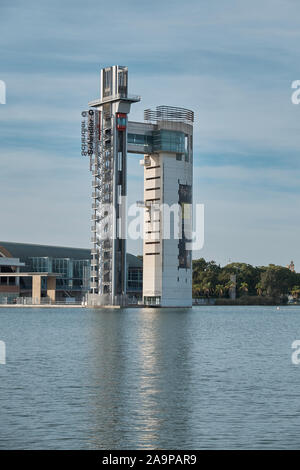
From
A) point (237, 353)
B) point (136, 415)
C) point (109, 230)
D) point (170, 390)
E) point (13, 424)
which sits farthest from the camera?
point (109, 230)

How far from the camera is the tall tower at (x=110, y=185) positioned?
601 ft

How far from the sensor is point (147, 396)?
4606cm

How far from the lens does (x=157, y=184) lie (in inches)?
7574

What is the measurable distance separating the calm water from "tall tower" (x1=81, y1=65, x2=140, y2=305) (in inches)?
3982

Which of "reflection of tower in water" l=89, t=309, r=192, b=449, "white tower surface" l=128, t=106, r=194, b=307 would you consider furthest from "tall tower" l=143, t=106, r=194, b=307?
"reflection of tower in water" l=89, t=309, r=192, b=449

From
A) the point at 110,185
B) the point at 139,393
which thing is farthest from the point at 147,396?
the point at 110,185

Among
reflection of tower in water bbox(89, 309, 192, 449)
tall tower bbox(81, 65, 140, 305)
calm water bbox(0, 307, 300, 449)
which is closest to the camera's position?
calm water bbox(0, 307, 300, 449)

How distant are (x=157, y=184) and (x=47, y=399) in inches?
5885

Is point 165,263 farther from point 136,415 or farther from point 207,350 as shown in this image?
point 136,415

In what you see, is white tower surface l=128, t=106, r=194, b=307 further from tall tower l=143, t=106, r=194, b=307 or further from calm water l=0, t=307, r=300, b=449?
calm water l=0, t=307, r=300, b=449

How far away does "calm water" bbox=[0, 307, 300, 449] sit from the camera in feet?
116

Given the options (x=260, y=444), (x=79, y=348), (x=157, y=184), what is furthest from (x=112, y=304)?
(x=260, y=444)

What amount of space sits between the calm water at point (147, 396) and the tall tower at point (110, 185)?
101132 mm

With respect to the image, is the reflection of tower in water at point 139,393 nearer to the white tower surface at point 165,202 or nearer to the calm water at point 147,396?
the calm water at point 147,396
